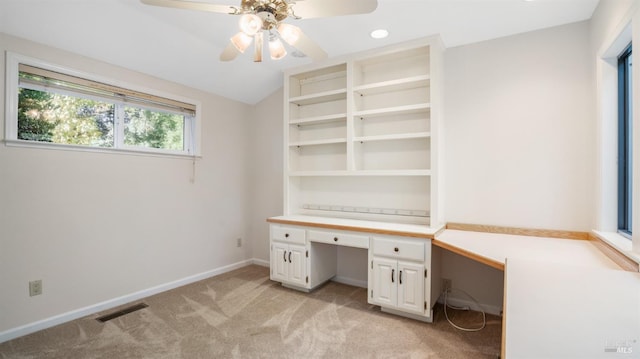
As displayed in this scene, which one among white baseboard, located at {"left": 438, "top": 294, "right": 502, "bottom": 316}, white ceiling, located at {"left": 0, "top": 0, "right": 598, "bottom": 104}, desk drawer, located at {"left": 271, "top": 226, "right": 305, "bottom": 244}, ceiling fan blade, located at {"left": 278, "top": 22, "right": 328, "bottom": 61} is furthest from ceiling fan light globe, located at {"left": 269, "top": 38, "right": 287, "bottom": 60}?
white baseboard, located at {"left": 438, "top": 294, "right": 502, "bottom": 316}

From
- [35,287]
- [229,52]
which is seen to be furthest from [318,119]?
[35,287]

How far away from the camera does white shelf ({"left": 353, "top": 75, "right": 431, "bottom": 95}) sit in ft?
9.34

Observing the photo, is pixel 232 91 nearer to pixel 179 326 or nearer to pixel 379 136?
pixel 379 136

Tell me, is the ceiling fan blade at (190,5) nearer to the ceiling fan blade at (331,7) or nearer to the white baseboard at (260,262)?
the ceiling fan blade at (331,7)

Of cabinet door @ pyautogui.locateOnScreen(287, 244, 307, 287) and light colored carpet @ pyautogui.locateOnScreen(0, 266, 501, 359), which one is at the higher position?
cabinet door @ pyautogui.locateOnScreen(287, 244, 307, 287)

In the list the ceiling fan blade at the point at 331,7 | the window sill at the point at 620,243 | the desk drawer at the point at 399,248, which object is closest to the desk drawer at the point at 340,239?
the desk drawer at the point at 399,248

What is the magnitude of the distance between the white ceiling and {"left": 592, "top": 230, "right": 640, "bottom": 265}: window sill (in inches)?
68.5

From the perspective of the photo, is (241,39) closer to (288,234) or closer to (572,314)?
(288,234)

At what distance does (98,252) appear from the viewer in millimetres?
2771

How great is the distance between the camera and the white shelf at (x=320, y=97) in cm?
332

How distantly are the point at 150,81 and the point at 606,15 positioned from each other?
401cm

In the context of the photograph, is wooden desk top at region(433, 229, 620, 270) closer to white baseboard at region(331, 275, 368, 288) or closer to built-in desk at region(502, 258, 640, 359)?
built-in desk at region(502, 258, 640, 359)

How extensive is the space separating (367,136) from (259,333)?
7.26ft

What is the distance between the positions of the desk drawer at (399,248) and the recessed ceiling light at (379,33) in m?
1.91
